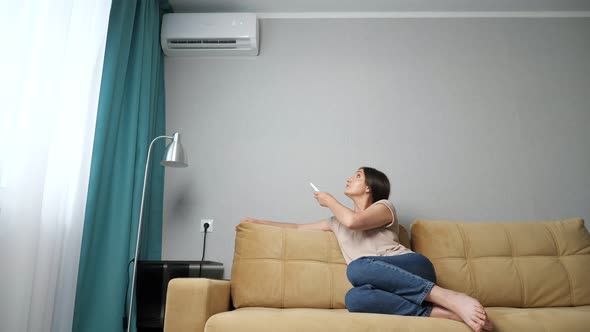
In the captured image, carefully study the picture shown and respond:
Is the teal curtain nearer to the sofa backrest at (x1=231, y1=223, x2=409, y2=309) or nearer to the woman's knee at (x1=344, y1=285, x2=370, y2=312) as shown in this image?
the sofa backrest at (x1=231, y1=223, x2=409, y2=309)

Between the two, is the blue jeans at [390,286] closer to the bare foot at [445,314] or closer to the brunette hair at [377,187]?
the bare foot at [445,314]

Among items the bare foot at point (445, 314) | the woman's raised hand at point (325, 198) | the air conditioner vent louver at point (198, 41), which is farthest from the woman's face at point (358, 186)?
the air conditioner vent louver at point (198, 41)

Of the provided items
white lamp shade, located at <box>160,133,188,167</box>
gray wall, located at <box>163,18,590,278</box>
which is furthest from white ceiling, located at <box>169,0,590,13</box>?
white lamp shade, located at <box>160,133,188,167</box>

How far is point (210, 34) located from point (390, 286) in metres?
1.91

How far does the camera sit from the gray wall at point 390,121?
2488 millimetres

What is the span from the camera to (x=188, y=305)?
4.65 ft

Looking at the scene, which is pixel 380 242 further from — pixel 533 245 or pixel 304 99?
pixel 304 99

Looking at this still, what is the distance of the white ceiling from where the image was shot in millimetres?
2701

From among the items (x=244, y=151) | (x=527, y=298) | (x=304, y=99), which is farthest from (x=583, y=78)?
(x=244, y=151)

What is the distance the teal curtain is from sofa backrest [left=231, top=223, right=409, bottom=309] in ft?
1.85

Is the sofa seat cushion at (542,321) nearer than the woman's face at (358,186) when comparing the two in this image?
Yes

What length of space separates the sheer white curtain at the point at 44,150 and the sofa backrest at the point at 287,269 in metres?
0.72

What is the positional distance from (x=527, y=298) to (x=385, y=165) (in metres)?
1.01

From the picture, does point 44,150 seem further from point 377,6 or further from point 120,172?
point 377,6
